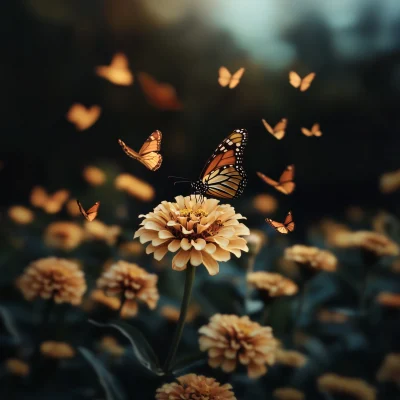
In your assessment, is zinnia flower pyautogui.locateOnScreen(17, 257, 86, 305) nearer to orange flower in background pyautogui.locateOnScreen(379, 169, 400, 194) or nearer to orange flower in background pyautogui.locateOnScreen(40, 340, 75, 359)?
orange flower in background pyautogui.locateOnScreen(40, 340, 75, 359)

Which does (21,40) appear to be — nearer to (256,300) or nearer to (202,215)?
(256,300)

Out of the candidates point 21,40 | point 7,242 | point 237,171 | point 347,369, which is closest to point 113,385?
point 237,171

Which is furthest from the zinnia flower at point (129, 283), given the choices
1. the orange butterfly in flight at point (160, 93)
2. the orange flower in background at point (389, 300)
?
the orange butterfly in flight at point (160, 93)

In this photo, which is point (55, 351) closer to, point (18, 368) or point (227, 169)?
point (18, 368)

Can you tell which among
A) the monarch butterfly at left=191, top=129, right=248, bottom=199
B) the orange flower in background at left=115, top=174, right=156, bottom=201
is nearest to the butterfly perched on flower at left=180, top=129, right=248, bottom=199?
the monarch butterfly at left=191, top=129, right=248, bottom=199

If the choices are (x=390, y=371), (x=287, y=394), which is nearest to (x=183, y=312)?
(x=287, y=394)

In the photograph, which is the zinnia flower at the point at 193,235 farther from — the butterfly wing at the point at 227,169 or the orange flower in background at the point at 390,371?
the orange flower in background at the point at 390,371
